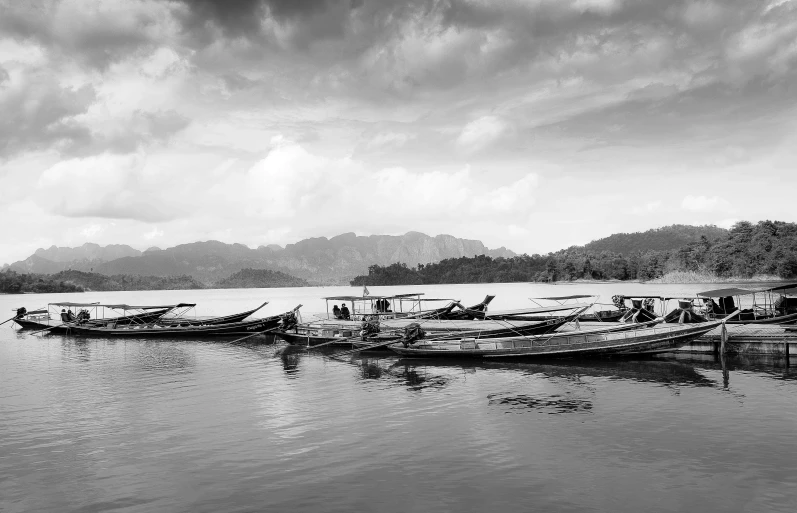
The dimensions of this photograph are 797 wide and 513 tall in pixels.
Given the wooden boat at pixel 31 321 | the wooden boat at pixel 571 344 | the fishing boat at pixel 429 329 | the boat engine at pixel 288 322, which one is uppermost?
the wooden boat at pixel 31 321

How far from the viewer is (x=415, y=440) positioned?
1545 centimetres

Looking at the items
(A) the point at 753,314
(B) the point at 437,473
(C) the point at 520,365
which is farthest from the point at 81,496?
(A) the point at 753,314

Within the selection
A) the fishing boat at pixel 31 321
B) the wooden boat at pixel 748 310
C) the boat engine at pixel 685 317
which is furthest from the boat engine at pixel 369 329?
the fishing boat at pixel 31 321

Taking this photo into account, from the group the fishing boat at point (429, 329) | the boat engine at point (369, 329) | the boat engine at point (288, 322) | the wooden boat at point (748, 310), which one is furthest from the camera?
the boat engine at point (288, 322)

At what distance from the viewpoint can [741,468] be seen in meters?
12.7

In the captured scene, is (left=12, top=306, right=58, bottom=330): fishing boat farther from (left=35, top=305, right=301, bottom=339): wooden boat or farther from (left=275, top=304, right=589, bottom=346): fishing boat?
(left=275, top=304, right=589, bottom=346): fishing boat

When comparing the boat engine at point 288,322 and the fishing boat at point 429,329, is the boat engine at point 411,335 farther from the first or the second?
the boat engine at point 288,322

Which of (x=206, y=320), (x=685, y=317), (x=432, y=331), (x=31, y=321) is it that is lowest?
(x=432, y=331)

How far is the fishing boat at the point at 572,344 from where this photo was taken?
26453 millimetres

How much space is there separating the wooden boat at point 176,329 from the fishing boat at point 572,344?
15939 millimetres

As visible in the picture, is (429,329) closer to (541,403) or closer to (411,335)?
(411,335)

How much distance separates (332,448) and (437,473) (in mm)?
3315

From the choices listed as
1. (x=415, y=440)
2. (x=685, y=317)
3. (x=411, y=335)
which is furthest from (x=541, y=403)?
(x=685, y=317)

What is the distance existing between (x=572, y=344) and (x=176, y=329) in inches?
1380
